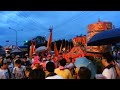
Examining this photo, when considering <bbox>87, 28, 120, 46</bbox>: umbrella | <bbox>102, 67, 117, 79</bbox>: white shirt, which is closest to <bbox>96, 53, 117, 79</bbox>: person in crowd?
<bbox>102, 67, 117, 79</bbox>: white shirt

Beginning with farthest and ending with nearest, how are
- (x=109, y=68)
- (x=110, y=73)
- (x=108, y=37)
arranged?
(x=108, y=37)
(x=109, y=68)
(x=110, y=73)

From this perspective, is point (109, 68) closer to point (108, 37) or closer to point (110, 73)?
point (110, 73)

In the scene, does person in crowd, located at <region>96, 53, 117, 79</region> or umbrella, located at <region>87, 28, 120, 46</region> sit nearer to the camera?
person in crowd, located at <region>96, 53, 117, 79</region>

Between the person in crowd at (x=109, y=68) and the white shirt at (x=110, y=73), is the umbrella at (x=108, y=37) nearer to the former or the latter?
the person in crowd at (x=109, y=68)

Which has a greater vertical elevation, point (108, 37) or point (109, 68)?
point (108, 37)

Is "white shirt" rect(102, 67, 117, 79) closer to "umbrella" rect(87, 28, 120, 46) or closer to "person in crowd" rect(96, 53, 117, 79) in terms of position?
"person in crowd" rect(96, 53, 117, 79)

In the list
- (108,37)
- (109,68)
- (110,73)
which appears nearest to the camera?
(110,73)

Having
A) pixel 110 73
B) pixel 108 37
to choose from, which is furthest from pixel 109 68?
pixel 108 37

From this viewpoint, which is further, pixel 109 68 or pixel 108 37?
pixel 108 37

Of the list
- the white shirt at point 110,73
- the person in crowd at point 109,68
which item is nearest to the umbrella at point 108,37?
the person in crowd at point 109,68
